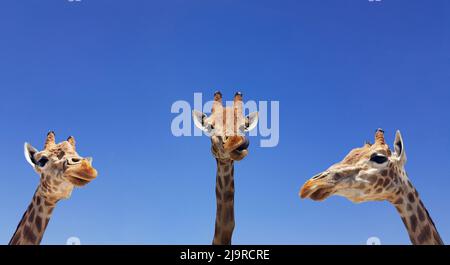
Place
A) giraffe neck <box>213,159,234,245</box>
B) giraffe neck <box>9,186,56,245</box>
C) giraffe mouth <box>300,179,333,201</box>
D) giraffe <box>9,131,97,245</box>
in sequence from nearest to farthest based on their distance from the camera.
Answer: giraffe mouth <box>300,179,333,201</box>, giraffe <box>9,131,97,245</box>, giraffe neck <box>213,159,234,245</box>, giraffe neck <box>9,186,56,245</box>

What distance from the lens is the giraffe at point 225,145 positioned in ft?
35.7

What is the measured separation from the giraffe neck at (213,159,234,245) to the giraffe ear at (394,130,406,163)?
13.6ft

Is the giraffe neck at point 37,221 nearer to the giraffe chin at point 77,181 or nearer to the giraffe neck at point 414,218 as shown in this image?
the giraffe chin at point 77,181

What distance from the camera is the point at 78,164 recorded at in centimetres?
1091

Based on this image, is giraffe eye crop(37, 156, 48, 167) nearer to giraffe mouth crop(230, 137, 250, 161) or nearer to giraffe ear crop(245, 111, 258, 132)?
giraffe mouth crop(230, 137, 250, 161)

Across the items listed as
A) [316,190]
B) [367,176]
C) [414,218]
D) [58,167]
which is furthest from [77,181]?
[414,218]

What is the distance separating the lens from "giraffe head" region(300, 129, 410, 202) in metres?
9.20

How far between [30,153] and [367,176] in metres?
8.37

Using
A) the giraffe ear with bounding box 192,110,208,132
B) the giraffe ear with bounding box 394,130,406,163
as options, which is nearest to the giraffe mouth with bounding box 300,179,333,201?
the giraffe ear with bounding box 394,130,406,163

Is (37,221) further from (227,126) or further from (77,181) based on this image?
(227,126)

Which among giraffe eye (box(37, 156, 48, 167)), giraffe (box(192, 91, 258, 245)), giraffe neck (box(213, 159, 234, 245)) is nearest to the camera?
giraffe (box(192, 91, 258, 245))

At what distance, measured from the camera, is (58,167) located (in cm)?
1134
